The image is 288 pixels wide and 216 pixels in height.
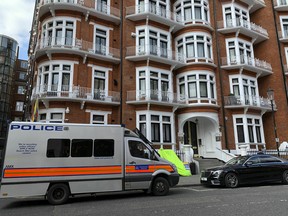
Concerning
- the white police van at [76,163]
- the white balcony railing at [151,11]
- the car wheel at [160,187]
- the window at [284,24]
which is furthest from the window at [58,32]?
the window at [284,24]

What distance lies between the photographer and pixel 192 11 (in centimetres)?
2180

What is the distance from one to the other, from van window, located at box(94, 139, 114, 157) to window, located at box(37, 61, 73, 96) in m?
8.67

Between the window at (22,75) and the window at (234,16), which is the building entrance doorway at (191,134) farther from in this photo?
the window at (22,75)

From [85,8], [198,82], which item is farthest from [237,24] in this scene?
[85,8]

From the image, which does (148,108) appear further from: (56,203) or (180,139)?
(56,203)

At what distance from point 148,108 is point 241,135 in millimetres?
9071

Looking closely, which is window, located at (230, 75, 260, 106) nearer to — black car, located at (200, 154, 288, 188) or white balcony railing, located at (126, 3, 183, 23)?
white balcony railing, located at (126, 3, 183, 23)

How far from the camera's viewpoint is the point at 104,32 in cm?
2003

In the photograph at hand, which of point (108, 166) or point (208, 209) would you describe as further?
point (108, 166)

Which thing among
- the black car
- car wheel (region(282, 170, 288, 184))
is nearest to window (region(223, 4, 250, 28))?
the black car

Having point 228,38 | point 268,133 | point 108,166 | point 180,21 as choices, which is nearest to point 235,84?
point 228,38

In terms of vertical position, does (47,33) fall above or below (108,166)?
above

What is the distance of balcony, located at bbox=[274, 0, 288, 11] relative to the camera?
25.1 meters

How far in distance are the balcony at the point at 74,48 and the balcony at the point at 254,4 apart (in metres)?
15.8
